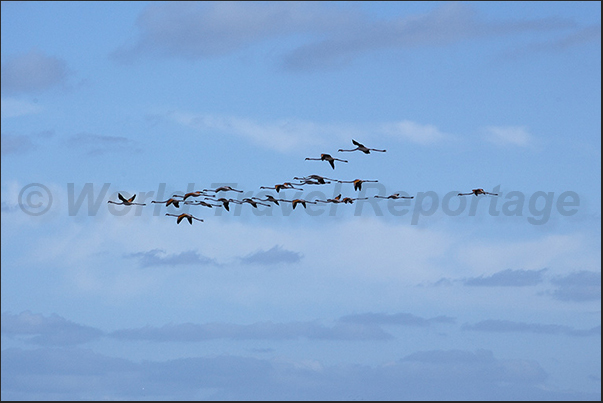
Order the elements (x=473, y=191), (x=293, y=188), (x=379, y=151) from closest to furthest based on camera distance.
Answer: (x=379, y=151)
(x=293, y=188)
(x=473, y=191)

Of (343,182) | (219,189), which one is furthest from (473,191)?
(219,189)

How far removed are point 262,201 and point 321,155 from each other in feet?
22.0

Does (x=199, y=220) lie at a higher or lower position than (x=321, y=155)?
lower

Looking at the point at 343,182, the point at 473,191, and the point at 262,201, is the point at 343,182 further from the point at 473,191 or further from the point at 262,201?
the point at 473,191

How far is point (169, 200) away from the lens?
88.7m

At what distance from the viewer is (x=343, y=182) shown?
8325 centimetres

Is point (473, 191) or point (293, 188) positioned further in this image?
point (473, 191)

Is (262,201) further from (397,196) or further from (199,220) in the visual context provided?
(397,196)

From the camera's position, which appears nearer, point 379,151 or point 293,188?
point 379,151

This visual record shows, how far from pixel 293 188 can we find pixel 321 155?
385 centimetres

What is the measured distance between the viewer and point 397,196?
86375 mm

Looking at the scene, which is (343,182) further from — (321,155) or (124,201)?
(124,201)

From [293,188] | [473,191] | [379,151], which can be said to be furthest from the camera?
[473,191]

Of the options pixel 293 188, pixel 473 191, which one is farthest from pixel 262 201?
pixel 473 191
